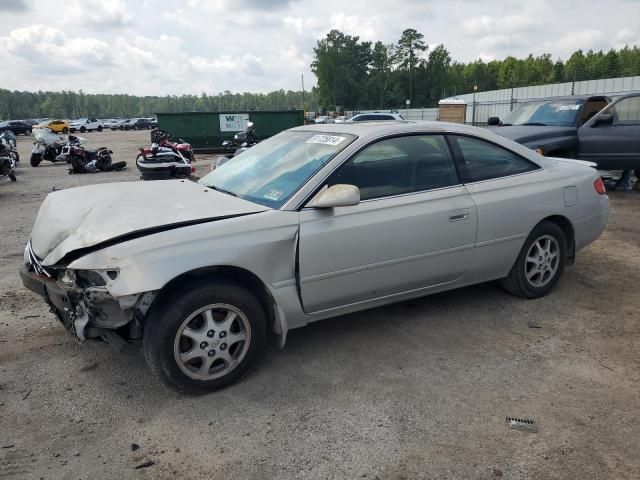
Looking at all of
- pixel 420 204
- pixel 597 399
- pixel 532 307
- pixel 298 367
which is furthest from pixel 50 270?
pixel 532 307

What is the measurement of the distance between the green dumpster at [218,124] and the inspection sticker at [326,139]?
54.4 feet

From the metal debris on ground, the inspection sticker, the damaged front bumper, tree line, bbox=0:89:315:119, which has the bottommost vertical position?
the metal debris on ground

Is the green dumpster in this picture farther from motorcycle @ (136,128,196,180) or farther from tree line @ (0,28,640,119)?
tree line @ (0,28,640,119)

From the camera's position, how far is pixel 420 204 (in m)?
3.58

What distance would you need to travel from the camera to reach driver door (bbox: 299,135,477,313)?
127 inches

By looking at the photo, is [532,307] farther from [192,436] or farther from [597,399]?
[192,436]

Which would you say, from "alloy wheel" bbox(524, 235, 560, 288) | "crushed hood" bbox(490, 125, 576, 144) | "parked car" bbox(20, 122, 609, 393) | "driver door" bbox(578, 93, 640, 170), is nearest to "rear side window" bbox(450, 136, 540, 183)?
"parked car" bbox(20, 122, 609, 393)

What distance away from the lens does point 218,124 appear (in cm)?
2041

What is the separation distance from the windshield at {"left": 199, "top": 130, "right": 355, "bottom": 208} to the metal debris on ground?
1881 mm

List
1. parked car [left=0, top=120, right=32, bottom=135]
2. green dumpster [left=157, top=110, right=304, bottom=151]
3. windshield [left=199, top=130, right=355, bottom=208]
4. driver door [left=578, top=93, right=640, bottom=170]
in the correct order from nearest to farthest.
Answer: windshield [left=199, top=130, right=355, bottom=208]
driver door [left=578, top=93, right=640, bottom=170]
green dumpster [left=157, top=110, right=304, bottom=151]
parked car [left=0, top=120, right=32, bottom=135]

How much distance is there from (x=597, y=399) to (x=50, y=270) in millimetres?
3421

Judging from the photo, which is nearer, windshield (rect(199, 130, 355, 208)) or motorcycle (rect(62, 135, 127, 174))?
windshield (rect(199, 130, 355, 208))

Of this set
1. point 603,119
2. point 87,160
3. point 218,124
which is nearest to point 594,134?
point 603,119

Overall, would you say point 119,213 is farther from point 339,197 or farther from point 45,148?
point 45,148
